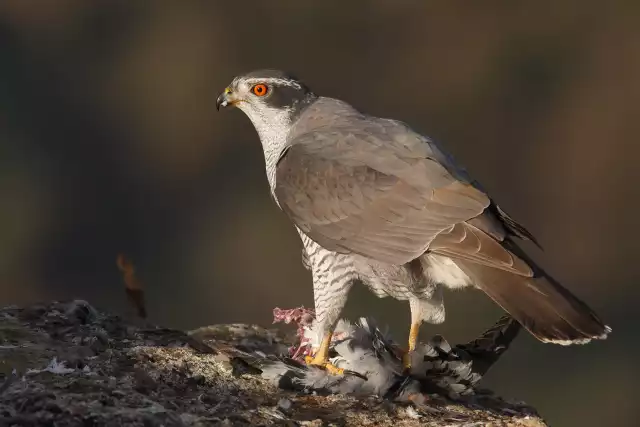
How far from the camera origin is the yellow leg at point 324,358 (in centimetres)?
287

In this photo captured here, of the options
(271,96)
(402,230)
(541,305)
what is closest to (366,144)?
(402,230)

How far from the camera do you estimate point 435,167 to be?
3.00m

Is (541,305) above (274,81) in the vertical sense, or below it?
below

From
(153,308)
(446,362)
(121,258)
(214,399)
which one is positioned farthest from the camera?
(153,308)

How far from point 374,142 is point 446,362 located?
790 millimetres

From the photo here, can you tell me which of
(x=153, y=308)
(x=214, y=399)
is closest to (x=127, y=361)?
(x=214, y=399)

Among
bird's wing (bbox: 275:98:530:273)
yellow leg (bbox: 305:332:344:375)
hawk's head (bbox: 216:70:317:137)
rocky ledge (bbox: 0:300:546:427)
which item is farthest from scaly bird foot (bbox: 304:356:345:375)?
hawk's head (bbox: 216:70:317:137)

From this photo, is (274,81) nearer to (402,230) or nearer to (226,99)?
(226,99)

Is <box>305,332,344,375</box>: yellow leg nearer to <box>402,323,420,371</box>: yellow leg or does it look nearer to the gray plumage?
the gray plumage

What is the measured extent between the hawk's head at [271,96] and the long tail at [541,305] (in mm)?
1124

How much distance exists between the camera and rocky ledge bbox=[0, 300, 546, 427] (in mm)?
2234

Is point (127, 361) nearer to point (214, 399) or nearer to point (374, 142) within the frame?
point (214, 399)

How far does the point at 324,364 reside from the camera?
2.94 metres

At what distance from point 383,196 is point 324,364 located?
58 cm
